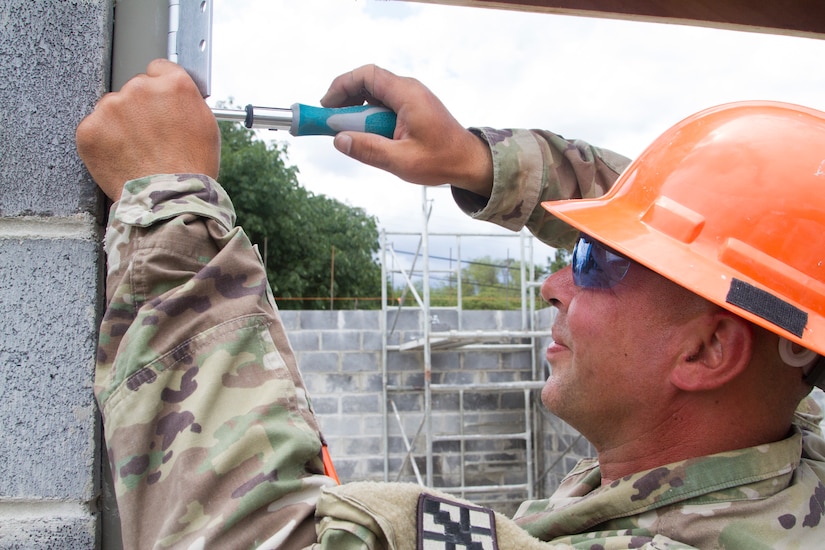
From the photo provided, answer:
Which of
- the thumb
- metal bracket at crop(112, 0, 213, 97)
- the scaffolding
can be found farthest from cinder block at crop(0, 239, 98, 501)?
the scaffolding

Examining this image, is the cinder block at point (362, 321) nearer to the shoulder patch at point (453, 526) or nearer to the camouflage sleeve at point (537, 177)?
the camouflage sleeve at point (537, 177)

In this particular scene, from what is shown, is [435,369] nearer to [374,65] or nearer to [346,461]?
[346,461]

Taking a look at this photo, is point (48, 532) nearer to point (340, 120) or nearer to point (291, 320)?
point (340, 120)

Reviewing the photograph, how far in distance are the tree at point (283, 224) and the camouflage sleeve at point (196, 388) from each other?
46.3 feet

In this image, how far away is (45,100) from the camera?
3.67 feet

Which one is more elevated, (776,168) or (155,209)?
(776,168)

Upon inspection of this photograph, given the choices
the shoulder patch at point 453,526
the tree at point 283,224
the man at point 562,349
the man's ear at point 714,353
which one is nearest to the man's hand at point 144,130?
the man at point 562,349

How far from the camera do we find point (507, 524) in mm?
947

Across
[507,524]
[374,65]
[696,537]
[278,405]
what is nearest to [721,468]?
[696,537]

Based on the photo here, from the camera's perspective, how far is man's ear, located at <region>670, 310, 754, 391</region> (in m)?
1.16

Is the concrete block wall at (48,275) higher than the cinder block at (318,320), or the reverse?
the concrete block wall at (48,275)

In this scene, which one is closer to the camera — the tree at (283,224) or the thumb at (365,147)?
the thumb at (365,147)

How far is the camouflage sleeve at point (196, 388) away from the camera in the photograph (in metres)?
0.93

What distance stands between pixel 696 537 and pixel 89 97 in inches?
43.2
